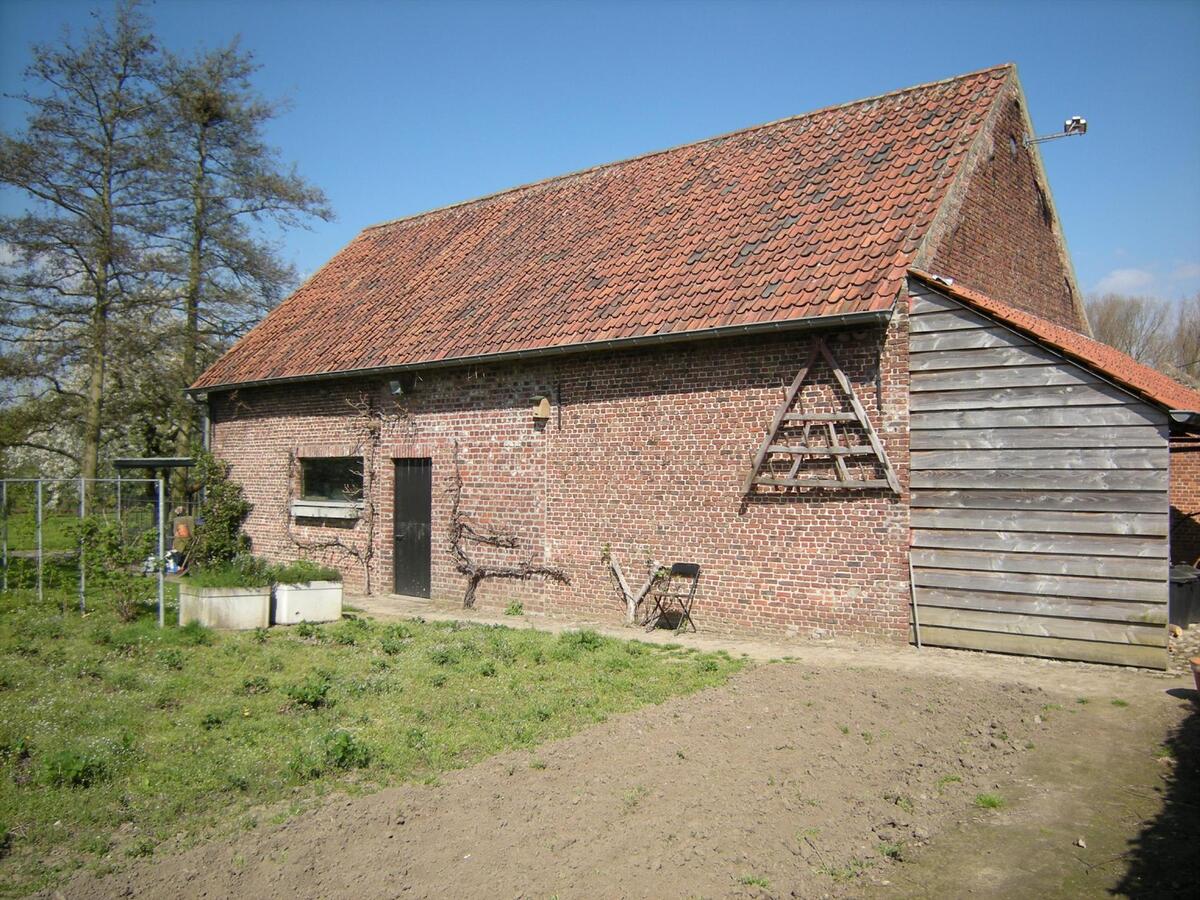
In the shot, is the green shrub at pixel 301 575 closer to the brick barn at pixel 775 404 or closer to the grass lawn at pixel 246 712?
the grass lawn at pixel 246 712

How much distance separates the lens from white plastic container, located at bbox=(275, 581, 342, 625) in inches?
453

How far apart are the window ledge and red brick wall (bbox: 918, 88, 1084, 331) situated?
996 centimetres

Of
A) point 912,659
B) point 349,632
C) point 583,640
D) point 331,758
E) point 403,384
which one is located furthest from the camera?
point 403,384

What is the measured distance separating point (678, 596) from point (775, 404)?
2.70m

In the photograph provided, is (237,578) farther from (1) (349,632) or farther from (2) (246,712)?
(2) (246,712)

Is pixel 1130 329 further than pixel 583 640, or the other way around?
pixel 1130 329

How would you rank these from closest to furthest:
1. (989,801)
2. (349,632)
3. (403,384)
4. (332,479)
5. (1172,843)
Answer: (1172,843)
(989,801)
(349,632)
(403,384)
(332,479)

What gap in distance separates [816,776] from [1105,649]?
4600mm

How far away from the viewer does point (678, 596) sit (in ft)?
35.6

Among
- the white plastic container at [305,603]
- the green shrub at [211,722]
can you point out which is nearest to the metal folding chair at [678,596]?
the white plastic container at [305,603]

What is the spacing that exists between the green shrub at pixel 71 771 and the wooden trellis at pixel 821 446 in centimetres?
706

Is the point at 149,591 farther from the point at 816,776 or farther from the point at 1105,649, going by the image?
the point at 1105,649

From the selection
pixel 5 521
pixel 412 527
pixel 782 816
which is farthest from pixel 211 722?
pixel 5 521

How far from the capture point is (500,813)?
5.08 m
